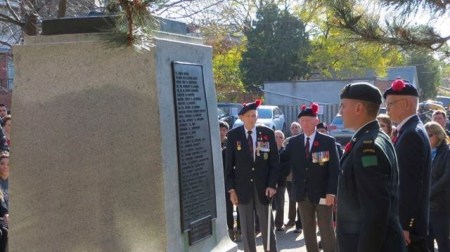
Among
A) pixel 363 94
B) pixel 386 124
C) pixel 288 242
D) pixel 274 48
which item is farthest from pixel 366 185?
pixel 274 48

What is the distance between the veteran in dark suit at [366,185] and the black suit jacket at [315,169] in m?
3.50

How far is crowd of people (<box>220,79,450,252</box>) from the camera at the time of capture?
380 cm

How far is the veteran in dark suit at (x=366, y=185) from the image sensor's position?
147 inches

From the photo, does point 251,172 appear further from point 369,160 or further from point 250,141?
point 369,160

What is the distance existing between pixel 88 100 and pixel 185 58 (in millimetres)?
834

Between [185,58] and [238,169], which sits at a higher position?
[185,58]

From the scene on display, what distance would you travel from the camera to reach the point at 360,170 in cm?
380

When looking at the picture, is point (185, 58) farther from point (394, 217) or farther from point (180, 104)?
point (394, 217)

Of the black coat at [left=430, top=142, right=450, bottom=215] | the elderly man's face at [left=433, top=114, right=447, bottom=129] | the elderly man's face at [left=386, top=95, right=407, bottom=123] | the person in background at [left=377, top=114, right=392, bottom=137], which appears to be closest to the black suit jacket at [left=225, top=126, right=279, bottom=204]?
the person in background at [left=377, top=114, right=392, bottom=137]

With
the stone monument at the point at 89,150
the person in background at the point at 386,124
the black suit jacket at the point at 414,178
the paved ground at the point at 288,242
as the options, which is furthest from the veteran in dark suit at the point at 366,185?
the paved ground at the point at 288,242

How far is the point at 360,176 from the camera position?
3.79 meters

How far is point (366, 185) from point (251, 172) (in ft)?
12.5

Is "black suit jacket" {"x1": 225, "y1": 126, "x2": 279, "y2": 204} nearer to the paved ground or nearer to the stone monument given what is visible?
the paved ground

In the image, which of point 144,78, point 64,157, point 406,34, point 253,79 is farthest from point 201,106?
point 253,79
